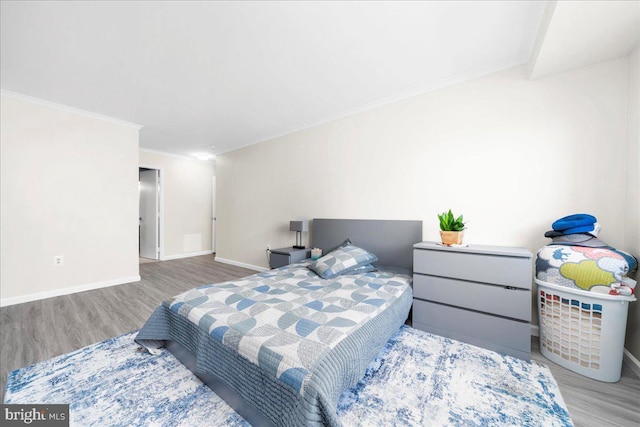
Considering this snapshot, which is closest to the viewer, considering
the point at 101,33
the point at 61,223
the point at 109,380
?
the point at 109,380

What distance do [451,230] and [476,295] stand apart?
0.59m

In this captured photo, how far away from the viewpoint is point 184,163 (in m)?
5.82

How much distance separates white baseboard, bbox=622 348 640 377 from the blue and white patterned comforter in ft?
4.87

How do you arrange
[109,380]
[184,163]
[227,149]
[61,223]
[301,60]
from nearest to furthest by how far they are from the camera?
[109,380] → [301,60] → [61,223] → [227,149] → [184,163]

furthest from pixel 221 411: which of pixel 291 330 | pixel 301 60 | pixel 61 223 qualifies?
pixel 61 223

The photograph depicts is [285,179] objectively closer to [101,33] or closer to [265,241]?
[265,241]

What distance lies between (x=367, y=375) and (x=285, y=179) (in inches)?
124

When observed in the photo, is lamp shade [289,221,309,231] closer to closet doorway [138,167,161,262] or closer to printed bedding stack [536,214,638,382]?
printed bedding stack [536,214,638,382]

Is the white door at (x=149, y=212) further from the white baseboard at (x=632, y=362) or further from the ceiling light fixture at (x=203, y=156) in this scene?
the white baseboard at (x=632, y=362)

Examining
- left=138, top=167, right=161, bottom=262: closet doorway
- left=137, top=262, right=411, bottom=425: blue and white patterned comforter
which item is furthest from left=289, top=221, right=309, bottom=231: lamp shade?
left=138, top=167, right=161, bottom=262: closet doorway

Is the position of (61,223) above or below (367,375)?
above

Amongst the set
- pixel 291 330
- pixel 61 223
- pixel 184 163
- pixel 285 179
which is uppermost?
pixel 184 163

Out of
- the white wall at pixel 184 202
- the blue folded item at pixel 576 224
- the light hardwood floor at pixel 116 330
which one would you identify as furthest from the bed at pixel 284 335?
the white wall at pixel 184 202

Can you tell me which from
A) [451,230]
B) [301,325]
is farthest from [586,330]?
[301,325]
